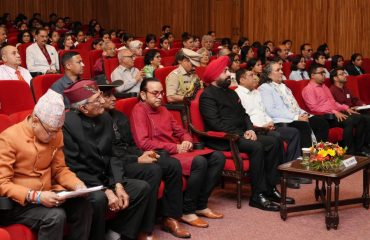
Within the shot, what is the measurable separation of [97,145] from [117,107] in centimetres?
84

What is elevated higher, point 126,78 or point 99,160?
point 126,78

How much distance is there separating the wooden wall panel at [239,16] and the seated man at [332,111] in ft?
13.5

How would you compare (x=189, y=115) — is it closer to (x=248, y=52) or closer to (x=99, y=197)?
(x=99, y=197)

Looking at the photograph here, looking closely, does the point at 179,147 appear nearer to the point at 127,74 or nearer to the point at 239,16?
the point at 127,74

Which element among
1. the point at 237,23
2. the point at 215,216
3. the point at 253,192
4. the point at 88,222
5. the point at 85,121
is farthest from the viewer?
the point at 237,23

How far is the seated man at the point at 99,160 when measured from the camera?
3555 mm

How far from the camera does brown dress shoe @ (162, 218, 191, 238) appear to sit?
13.3ft

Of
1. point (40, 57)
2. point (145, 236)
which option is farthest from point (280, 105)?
point (40, 57)

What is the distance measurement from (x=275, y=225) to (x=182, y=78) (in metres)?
2.28

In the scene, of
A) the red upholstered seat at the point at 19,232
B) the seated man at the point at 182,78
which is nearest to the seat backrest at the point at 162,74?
the seated man at the point at 182,78

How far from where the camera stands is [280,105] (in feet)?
19.4

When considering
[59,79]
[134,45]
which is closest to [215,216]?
[59,79]

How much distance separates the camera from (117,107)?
177 inches

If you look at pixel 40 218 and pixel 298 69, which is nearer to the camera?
pixel 40 218
